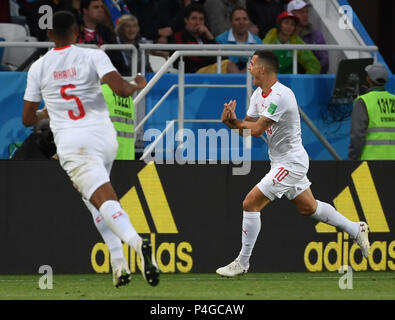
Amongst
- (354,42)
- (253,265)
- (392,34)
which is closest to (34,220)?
(253,265)

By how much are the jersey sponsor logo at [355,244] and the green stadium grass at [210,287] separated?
8.5 inches

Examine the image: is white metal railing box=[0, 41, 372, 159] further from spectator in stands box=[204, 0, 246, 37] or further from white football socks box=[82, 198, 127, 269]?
white football socks box=[82, 198, 127, 269]

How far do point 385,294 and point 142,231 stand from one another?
3043 millimetres

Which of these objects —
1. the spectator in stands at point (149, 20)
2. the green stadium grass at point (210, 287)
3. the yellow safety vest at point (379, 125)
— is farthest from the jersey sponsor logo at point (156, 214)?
the spectator in stands at point (149, 20)

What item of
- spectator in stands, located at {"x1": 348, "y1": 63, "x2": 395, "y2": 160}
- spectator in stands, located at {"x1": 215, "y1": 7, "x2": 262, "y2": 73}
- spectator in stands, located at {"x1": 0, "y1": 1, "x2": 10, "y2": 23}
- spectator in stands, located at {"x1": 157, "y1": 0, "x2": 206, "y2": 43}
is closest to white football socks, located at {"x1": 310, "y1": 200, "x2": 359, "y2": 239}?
spectator in stands, located at {"x1": 348, "y1": 63, "x2": 395, "y2": 160}

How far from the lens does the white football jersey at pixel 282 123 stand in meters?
10.9

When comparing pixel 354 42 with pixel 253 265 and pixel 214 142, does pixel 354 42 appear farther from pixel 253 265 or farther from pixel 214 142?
pixel 253 265

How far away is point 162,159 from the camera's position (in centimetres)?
1283

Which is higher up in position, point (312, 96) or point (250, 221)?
point (312, 96)

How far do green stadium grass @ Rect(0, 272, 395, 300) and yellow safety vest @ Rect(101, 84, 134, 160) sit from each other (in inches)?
56.0

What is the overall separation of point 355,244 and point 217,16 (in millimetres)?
4240

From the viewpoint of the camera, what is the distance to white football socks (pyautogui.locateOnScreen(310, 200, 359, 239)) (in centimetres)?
1134

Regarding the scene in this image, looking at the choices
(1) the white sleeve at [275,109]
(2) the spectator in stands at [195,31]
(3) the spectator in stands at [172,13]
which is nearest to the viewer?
(1) the white sleeve at [275,109]

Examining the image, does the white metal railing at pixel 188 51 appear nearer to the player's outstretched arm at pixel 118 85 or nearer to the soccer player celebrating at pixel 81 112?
the soccer player celebrating at pixel 81 112
